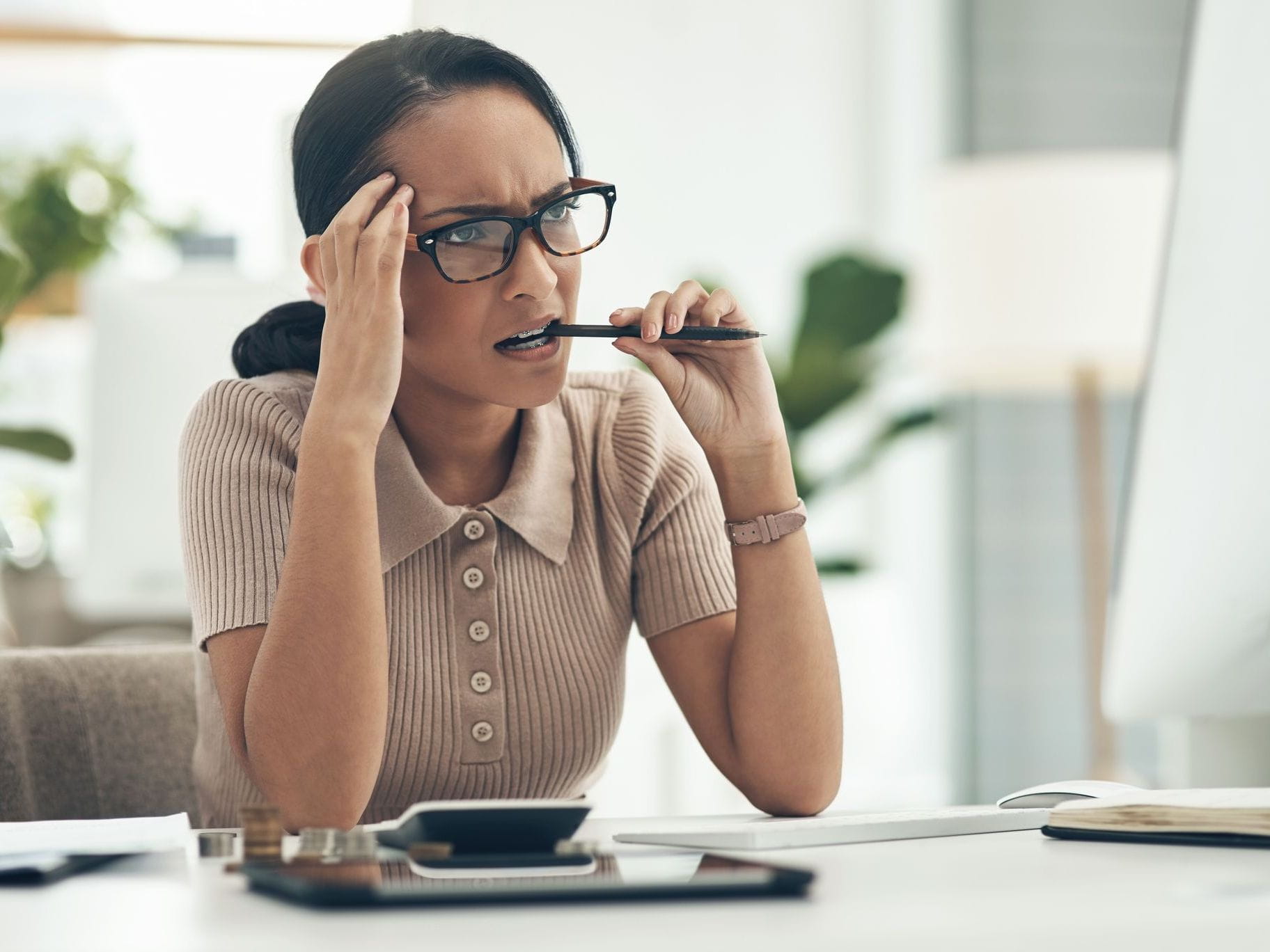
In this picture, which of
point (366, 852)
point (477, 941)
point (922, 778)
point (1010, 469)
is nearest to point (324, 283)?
point (366, 852)

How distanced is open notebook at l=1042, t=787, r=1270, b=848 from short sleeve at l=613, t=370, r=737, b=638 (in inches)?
17.3

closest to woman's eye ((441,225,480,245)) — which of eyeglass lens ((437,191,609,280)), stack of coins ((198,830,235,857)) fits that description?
eyeglass lens ((437,191,609,280))

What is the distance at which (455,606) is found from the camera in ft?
3.71

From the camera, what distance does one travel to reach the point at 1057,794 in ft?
2.82

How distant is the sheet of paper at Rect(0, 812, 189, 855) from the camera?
63cm

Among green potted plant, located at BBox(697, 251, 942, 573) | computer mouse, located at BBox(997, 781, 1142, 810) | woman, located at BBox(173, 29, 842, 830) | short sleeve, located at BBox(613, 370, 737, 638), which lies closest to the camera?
computer mouse, located at BBox(997, 781, 1142, 810)

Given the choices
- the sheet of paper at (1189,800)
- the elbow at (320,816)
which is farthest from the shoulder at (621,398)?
the sheet of paper at (1189,800)

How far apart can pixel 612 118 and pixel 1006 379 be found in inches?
46.8

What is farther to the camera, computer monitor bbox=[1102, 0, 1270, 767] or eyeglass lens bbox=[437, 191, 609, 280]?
eyeglass lens bbox=[437, 191, 609, 280]

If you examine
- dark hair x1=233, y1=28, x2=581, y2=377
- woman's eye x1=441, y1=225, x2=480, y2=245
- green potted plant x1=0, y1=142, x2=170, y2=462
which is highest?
green potted plant x1=0, y1=142, x2=170, y2=462

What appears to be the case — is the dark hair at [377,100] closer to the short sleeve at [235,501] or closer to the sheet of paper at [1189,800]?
the short sleeve at [235,501]

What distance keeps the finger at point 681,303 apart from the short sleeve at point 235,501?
1.00 feet

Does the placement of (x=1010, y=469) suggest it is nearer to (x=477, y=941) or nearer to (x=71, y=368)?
(x=71, y=368)

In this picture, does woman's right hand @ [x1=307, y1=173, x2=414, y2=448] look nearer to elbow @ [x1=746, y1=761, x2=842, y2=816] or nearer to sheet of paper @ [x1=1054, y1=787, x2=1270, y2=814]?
elbow @ [x1=746, y1=761, x2=842, y2=816]
